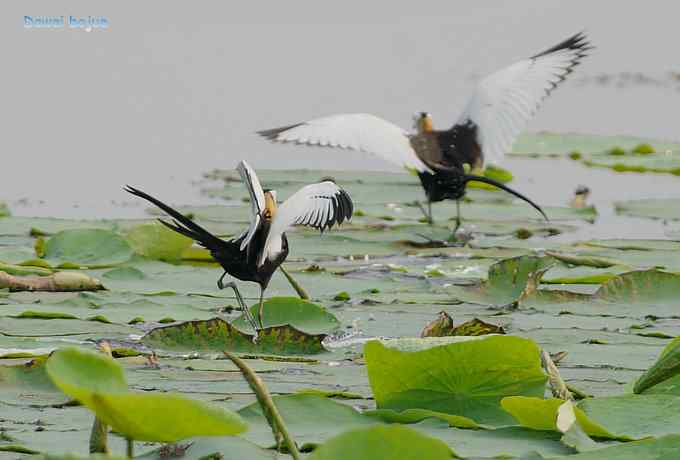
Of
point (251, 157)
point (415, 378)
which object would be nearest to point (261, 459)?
point (415, 378)

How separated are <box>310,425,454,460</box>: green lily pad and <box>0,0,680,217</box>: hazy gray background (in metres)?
5.60

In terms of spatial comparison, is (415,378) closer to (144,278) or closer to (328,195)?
(328,195)

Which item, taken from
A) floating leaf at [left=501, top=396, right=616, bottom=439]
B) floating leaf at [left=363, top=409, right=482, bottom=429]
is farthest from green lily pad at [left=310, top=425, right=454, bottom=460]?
floating leaf at [left=363, top=409, right=482, bottom=429]

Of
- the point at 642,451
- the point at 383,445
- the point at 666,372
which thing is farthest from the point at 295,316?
the point at 383,445

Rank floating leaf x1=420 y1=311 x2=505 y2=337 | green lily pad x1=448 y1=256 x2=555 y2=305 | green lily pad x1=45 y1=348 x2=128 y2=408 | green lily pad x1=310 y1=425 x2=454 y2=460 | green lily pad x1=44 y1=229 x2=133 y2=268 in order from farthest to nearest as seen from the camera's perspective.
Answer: green lily pad x1=44 y1=229 x2=133 y2=268 → green lily pad x1=448 y1=256 x2=555 y2=305 → floating leaf x1=420 y1=311 x2=505 y2=337 → green lily pad x1=45 y1=348 x2=128 y2=408 → green lily pad x1=310 y1=425 x2=454 y2=460

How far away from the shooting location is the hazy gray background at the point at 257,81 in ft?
30.0

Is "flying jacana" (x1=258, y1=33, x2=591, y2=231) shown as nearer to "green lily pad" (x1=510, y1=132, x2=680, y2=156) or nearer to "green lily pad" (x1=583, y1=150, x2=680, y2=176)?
"green lily pad" (x1=583, y1=150, x2=680, y2=176)

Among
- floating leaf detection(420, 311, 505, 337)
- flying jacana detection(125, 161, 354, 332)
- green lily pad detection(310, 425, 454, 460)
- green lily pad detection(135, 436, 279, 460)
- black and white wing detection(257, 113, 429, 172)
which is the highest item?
black and white wing detection(257, 113, 429, 172)

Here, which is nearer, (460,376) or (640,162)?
(460,376)

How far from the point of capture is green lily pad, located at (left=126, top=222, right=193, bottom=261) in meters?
5.18

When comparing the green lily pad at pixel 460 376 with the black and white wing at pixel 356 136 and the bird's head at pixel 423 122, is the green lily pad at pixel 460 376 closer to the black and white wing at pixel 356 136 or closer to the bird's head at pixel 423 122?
the black and white wing at pixel 356 136

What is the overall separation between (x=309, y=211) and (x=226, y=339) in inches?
20.1

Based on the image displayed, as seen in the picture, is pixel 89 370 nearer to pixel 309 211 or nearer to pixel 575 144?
pixel 309 211

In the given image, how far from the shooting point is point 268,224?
398cm
